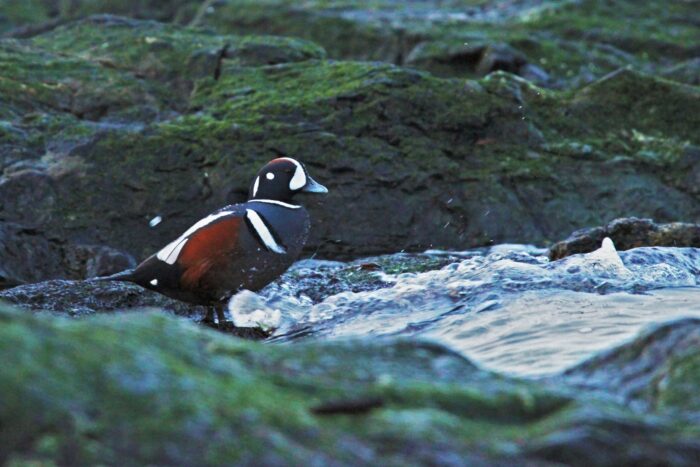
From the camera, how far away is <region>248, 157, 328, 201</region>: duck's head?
23.9ft

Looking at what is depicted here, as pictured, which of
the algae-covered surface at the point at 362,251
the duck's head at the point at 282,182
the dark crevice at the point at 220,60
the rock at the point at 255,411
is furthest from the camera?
the dark crevice at the point at 220,60

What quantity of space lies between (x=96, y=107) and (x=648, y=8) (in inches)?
352

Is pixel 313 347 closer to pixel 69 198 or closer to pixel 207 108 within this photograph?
pixel 69 198

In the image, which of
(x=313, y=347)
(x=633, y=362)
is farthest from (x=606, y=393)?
(x=313, y=347)

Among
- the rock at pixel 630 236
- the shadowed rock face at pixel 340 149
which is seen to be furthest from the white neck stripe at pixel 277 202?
the rock at pixel 630 236

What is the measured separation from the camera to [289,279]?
24.5 ft

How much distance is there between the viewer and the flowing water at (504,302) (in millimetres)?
5320

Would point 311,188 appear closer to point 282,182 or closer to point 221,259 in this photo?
point 282,182

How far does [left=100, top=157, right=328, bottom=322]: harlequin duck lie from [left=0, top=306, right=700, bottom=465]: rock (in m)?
3.49

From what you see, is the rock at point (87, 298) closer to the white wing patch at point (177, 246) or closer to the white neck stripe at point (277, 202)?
the white wing patch at point (177, 246)

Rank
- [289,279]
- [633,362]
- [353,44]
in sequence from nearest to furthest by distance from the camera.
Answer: [633,362] < [289,279] < [353,44]

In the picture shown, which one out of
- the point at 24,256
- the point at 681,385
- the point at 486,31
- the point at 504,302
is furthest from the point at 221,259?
the point at 486,31

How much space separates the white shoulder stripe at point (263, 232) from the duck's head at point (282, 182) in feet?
1.49

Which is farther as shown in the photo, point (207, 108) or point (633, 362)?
point (207, 108)
